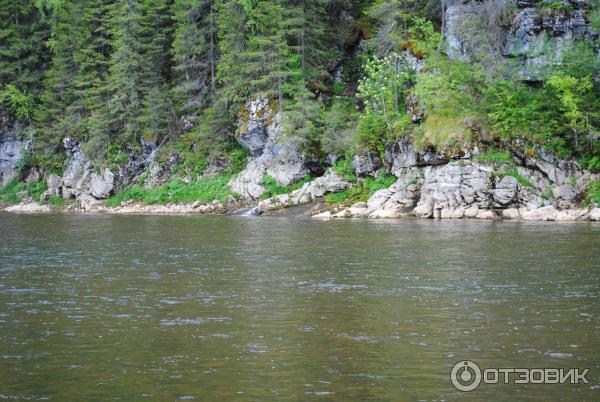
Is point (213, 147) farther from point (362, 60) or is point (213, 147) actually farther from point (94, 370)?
point (94, 370)

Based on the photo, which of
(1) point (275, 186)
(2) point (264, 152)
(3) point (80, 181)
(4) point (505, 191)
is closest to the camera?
(4) point (505, 191)

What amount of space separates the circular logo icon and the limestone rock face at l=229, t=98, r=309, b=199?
3914 cm

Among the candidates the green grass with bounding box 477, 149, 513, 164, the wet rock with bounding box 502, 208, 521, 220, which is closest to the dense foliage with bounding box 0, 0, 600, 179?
the green grass with bounding box 477, 149, 513, 164

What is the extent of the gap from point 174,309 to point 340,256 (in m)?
→ 9.00

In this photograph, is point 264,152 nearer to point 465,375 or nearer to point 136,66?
point 136,66

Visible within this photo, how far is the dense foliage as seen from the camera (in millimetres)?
39281

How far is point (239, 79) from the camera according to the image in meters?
52.5

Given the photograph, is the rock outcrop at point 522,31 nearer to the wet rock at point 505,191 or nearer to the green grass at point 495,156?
the green grass at point 495,156

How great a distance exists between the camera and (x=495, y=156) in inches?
1513

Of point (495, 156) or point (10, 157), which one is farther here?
point (10, 157)

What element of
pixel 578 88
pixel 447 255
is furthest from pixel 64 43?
pixel 447 255

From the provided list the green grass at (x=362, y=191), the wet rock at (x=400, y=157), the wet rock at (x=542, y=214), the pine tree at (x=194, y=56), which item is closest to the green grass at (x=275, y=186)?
the green grass at (x=362, y=191)

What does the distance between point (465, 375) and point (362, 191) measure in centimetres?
3499

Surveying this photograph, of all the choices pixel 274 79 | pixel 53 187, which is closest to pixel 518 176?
pixel 274 79
